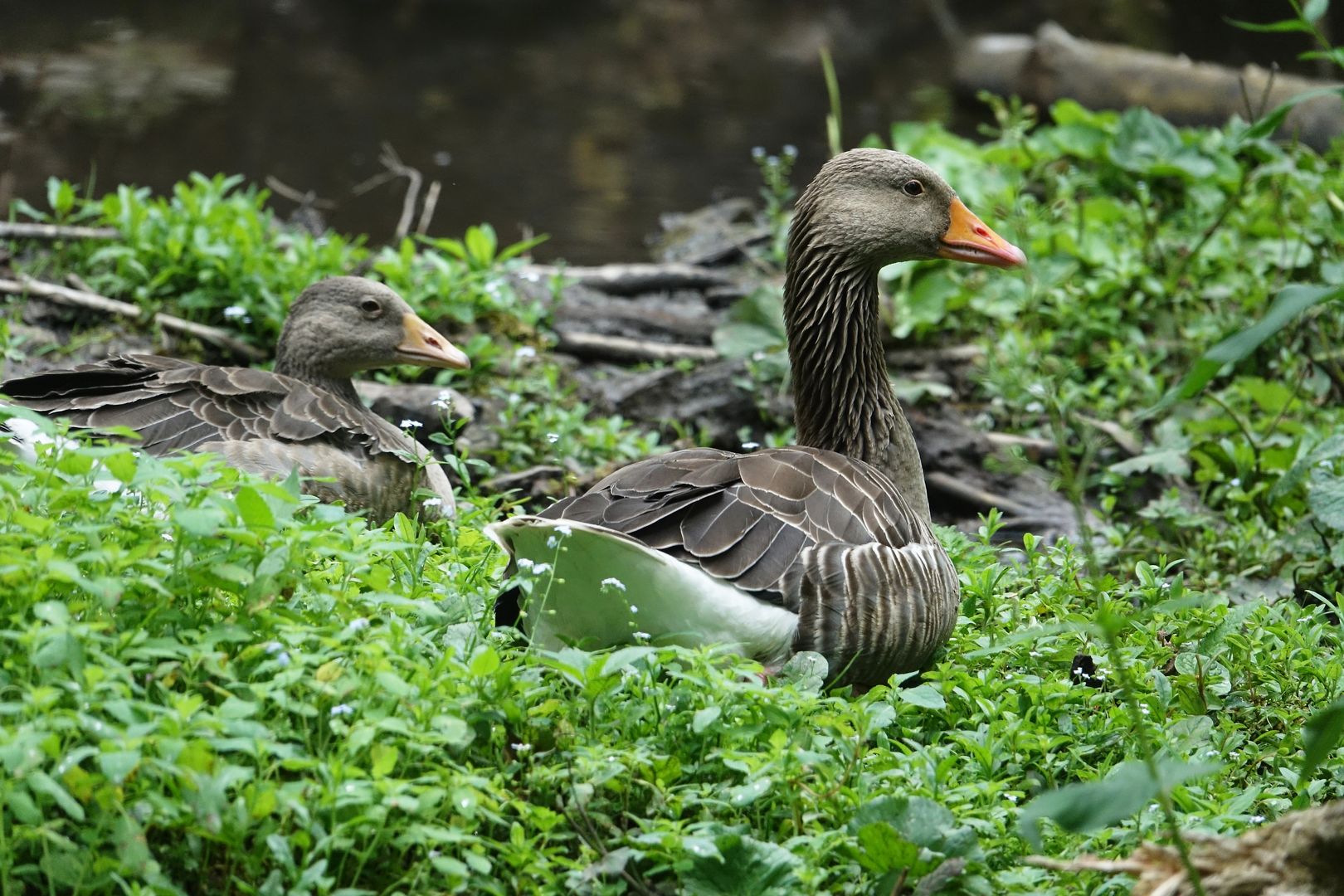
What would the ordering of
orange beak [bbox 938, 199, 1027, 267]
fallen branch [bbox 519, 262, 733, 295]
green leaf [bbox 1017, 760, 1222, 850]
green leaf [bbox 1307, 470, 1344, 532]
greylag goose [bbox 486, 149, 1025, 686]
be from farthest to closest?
fallen branch [bbox 519, 262, 733, 295] < orange beak [bbox 938, 199, 1027, 267] < green leaf [bbox 1307, 470, 1344, 532] < greylag goose [bbox 486, 149, 1025, 686] < green leaf [bbox 1017, 760, 1222, 850]

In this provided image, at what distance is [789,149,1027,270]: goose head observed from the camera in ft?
17.7

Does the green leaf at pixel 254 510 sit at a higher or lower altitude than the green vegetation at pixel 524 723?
higher

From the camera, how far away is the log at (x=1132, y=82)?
12227 mm

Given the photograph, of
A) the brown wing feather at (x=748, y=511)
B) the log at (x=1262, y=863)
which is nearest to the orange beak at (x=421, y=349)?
the brown wing feather at (x=748, y=511)

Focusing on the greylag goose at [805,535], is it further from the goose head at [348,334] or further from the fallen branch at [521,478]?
the goose head at [348,334]

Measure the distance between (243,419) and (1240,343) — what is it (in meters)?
3.87

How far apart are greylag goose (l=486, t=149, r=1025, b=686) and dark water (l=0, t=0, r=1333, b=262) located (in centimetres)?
521

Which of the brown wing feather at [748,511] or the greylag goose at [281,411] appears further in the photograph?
the greylag goose at [281,411]

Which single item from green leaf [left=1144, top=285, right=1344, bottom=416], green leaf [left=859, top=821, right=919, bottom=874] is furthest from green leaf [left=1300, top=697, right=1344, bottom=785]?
green leaf [left=859, top=821, right=919, bottom=874]

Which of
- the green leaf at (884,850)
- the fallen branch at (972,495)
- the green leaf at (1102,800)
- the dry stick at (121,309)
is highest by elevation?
the green leaf at (1102,800)

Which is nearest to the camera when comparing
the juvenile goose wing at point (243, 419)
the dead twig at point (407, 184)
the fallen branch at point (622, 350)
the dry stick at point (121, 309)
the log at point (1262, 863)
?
the log at point (1262, 863)

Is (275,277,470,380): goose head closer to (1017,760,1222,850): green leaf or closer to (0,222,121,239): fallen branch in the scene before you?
(0,222,121,239): fallen branch

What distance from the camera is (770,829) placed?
11.2 feet

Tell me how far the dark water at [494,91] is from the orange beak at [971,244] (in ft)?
17.0
